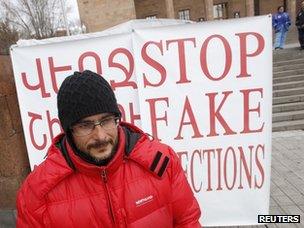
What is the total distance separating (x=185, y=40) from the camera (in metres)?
2.66

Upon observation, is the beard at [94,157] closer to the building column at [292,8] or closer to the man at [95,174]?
the man at [95,174]

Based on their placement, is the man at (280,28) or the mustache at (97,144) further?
the man at (280,28)

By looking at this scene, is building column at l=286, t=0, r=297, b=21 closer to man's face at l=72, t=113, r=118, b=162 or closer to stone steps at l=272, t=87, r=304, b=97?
stone steps at l=272, t=87, r=304, b=97

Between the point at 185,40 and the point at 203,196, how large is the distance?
1.35 metres

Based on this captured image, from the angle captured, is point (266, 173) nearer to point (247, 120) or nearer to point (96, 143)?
point (247, 120)

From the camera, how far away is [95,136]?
154 centimetres

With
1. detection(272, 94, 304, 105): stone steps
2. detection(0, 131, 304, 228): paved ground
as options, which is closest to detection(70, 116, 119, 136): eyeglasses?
detection(0, 131, 304, 228): paved ground

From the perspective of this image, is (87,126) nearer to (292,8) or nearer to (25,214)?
(25,214)

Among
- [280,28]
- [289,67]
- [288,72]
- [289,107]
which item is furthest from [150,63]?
[280,28]

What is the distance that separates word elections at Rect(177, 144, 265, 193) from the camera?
2838mm

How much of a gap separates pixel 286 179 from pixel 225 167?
1.95 metres

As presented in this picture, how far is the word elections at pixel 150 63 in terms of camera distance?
8.67 ft

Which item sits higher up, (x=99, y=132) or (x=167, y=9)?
(x=167, y=9)

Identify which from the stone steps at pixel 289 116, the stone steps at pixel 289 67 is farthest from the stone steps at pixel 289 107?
the stone steps at pixel 289 67
